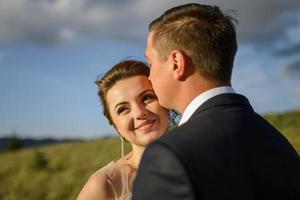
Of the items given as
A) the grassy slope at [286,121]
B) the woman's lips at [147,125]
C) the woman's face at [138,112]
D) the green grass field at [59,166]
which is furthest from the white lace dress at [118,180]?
the grassy slope at [286,121]

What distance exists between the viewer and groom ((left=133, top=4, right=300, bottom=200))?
7.79 ft

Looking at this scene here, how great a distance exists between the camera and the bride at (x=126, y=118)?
3861 mm

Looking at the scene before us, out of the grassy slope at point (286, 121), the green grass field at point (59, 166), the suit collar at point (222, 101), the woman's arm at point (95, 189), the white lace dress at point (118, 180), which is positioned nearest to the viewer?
the suit collar at point (222, 101)

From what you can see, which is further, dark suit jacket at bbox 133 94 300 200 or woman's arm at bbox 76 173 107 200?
woman's arm at bbox 76 173 107 200

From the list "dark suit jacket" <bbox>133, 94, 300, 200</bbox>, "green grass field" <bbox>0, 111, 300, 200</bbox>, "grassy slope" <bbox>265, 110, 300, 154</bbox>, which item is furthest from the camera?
"grassy slope" <bbox>265, 110, 300, 154</bbox>

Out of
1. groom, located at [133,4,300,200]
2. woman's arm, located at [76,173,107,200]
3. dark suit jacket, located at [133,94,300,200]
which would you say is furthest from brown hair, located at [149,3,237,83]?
woman's arm, located at [76,173,107,200]

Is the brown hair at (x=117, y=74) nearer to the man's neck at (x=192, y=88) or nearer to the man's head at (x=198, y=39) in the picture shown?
the man's head at (x=198, y=39)

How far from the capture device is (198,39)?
2.74 meters

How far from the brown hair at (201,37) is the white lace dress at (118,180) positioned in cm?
133

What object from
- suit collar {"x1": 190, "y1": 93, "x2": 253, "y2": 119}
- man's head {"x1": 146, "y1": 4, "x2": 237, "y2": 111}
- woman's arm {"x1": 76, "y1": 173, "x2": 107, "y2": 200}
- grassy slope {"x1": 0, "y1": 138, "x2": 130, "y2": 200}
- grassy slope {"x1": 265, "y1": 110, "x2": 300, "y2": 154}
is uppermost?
grassy slope {"x1": 265, "y1": 110, "x2": 300, "y2": 154}

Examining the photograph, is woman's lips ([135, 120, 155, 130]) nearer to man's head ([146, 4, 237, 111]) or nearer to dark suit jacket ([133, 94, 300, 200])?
man's head ([146, 4, 237, 111])

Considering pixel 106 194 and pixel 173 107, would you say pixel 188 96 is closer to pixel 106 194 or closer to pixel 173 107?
pixel 173 107

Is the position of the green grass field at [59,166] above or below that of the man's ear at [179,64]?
above

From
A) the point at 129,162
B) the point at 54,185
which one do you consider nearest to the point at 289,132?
the point at 54,185
